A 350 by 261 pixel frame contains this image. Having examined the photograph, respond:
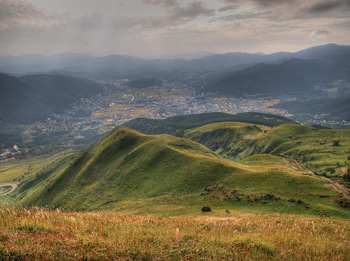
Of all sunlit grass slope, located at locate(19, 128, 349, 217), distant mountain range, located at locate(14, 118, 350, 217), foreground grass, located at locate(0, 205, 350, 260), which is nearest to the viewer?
foreground grass, located at locate(0, 205, 350, 260)

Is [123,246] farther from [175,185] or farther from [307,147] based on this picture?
[307,147]

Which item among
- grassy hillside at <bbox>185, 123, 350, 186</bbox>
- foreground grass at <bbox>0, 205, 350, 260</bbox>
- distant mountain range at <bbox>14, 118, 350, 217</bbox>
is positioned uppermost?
foreground grass at <bbox>0, 205, 350, 260</bbox>

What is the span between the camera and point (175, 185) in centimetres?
5788

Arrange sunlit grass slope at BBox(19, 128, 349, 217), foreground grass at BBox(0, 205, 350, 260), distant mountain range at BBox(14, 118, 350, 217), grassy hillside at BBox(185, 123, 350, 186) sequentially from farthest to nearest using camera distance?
1. grassy hillside at BBox(185, 123, 350, 186)
2. distant mountain range at BBox(14, 118, 350, 217)
3. sunlit grass slope at BBox(19, 128, 349, 217)
4. foreground grass at BBox(0, 205, 350, 260)

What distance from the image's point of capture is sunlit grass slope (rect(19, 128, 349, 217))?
39.6 metres

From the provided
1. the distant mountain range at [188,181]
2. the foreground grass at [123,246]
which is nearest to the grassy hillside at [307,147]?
the distant mountain range at [188,181]

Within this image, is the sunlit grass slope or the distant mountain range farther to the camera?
the distant mountain range

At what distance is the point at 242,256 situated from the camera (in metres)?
6.30

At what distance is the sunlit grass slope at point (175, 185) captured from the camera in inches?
1560

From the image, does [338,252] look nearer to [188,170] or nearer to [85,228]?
[85,228]

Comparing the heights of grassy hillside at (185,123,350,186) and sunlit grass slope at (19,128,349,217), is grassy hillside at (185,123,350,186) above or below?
below

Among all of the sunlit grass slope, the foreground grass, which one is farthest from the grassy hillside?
the foreground grass

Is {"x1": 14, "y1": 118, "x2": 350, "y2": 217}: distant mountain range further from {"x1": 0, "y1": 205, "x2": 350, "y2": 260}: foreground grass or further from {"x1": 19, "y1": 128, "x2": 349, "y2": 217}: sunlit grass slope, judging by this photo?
{"x1": 0, "y1": 205, "x2": 350, "y2": 260}: foreground grass

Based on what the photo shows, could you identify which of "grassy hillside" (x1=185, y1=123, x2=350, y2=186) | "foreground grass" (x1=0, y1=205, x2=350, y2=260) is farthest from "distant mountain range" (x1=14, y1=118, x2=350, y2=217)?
"foreground grass" (x1=0, y1=205, x2=350, y2=260)
